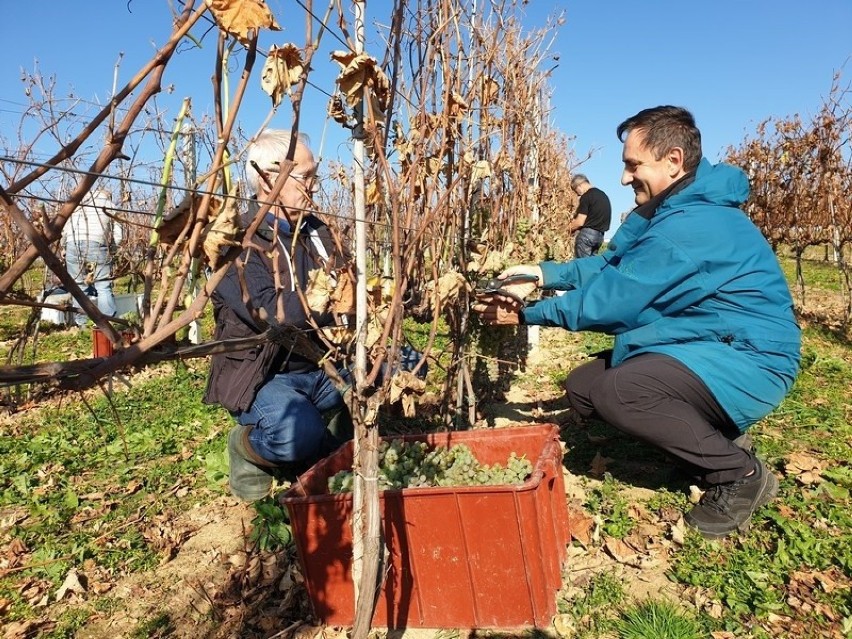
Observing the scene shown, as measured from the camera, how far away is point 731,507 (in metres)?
2.36

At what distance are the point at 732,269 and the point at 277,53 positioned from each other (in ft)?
5.92

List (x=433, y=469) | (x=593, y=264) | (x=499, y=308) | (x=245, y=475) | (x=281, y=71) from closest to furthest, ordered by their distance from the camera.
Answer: (x=281, y=71) < (x=433, y=469) < (x=499, y=308) < (x=245, y=475) < (x=593, y=264)

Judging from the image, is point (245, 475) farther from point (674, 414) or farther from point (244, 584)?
point (674, 414)

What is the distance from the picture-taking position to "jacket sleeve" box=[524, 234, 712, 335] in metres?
2.28

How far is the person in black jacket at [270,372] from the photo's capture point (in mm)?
2279

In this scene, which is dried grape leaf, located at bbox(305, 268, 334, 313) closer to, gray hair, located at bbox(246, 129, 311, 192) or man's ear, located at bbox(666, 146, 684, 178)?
gray hair, located at bbox(246, 129, 311, 192)

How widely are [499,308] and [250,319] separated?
102 centimetres

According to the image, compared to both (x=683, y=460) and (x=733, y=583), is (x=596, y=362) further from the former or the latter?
(x=733, y=583)

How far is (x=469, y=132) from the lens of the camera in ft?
9.12

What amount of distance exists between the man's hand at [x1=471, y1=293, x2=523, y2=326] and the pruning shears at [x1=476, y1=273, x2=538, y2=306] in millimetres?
14

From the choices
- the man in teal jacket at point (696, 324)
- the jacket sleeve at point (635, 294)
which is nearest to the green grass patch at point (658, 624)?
the man in teal jacket at point (696, 324)

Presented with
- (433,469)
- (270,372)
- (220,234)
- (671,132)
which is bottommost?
(433,469)

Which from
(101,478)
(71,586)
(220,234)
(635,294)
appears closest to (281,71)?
(220,234)

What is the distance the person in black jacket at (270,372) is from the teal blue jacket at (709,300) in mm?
1070
